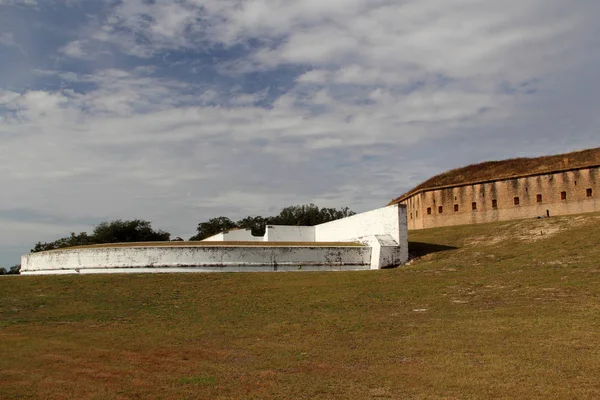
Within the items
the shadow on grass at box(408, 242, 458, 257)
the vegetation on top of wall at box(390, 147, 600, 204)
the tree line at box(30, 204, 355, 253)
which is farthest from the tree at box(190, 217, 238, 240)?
the shadow on grass at box(408, 242, 458, 257)

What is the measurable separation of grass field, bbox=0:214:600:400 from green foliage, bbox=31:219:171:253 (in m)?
26.3

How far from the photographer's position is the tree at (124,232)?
4803cm

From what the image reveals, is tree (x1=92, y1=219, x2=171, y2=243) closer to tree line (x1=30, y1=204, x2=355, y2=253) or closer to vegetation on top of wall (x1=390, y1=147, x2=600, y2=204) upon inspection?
tree line (x1=30, y1=204, x2=355, y2=253)

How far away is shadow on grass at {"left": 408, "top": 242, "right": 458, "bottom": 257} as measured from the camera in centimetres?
2630

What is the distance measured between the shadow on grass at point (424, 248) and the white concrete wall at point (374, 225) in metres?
0.94

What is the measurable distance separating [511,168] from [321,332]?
32774 mm

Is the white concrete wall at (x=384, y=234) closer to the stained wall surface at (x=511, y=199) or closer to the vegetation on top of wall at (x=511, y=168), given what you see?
the stained wall surface at (x=511, y=199)

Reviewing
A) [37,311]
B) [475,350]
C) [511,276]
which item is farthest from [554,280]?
[37,311]

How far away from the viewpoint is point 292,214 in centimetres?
6212

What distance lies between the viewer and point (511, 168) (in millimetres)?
40281

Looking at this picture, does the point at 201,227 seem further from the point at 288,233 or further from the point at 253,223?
the point at 288,233

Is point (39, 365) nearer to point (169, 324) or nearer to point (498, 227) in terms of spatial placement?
point (169, 324)

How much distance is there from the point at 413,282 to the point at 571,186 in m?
22.7

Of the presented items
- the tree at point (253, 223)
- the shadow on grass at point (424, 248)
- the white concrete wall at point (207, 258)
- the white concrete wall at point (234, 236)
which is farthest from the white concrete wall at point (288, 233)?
the tree at point (253, 223)
